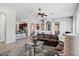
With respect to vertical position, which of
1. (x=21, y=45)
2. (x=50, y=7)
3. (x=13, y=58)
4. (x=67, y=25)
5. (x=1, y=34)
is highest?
(x=50, y=7)

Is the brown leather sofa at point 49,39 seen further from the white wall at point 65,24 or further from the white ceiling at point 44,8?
the white ceiling at point 44,8

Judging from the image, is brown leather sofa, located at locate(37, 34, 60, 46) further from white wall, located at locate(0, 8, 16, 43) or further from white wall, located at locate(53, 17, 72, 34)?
white wall, located at locate(0, 8, 16, 43)

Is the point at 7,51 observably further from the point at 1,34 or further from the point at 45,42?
the point at 45,42

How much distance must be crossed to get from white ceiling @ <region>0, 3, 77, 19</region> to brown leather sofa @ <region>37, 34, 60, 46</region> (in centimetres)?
43

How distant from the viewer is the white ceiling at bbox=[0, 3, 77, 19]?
9.61 ft

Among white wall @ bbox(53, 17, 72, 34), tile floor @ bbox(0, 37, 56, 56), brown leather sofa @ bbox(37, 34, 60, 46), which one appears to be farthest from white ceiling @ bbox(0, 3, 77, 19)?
tile floor @ bbox(0, 37, 56, 56)

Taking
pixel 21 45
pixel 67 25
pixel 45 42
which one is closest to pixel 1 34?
pixel 21 45

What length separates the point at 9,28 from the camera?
3.02m

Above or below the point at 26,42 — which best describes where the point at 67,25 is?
above

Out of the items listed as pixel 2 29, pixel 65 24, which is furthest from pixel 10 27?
pixel 65 24

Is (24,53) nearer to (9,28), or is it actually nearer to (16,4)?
(9,28)

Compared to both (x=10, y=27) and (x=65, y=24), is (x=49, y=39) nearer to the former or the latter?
(x=65, y=24)

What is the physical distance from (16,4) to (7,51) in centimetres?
97

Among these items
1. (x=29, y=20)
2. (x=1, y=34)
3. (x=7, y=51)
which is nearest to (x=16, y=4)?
(x=29, y=20)
